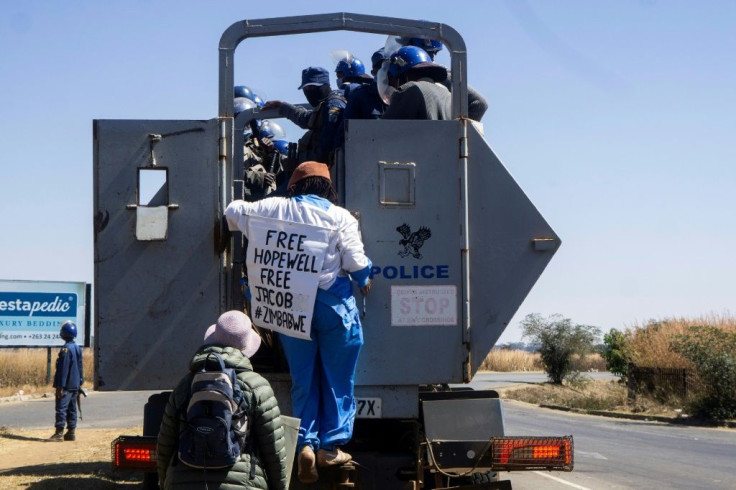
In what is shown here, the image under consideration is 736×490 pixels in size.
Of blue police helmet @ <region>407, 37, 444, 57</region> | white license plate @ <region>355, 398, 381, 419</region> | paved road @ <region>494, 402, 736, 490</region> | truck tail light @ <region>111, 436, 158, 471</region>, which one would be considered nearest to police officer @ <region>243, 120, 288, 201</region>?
blue police helmet @ <region>407, 37, 444, 57</region>

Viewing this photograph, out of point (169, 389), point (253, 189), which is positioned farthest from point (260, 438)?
point (253, 189)

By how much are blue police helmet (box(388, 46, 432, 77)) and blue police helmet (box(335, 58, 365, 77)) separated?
8.51 ft

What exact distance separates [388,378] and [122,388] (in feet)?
4.99

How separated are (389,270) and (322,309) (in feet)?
1.96

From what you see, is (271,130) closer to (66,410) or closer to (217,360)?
(217,360)

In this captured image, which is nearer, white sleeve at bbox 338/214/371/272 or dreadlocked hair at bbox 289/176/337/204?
white sleeve at bbox 338/214/371/272

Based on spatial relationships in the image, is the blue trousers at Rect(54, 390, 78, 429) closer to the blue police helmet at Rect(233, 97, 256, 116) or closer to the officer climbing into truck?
the blue police helmet at Rect(233, 97, 256, 116)

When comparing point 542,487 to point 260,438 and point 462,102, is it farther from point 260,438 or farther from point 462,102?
point 260,438

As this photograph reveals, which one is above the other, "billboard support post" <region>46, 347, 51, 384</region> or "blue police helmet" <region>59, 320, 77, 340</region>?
"blue police helmet" <region>59, 320, 77, 340</region>

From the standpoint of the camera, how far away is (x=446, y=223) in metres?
6.00

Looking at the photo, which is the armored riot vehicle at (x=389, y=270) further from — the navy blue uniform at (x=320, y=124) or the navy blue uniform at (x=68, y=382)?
the navy blue uniform at (x=68, y=382)

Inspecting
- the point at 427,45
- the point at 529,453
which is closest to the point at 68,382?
the point at 427,45

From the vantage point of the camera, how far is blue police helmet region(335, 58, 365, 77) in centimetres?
1001

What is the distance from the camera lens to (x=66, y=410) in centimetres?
1552
